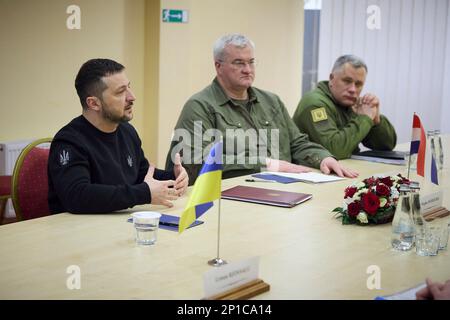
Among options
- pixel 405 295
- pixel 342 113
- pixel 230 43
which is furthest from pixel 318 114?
pixel 405 295

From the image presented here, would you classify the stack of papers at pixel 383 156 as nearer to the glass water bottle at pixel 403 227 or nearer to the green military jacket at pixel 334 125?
the green military jacket at pixel 334 125

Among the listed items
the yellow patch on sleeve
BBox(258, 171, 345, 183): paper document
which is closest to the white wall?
the yellow patch on sleeve

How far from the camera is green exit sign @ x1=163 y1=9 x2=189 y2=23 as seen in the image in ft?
17.7

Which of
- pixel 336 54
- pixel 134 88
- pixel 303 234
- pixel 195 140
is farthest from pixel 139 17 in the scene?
pixel 303 234

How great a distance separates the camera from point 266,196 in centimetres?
271

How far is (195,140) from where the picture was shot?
347 centimetres

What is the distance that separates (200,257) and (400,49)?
4.99 m

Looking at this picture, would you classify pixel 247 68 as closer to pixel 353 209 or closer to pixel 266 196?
pixel 266 196

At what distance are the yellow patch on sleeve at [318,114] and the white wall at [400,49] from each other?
7.76 ft

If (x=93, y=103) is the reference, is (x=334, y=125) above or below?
below

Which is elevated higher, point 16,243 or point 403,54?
point 403,54

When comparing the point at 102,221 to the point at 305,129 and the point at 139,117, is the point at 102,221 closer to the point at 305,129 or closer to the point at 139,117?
the point at 305,129

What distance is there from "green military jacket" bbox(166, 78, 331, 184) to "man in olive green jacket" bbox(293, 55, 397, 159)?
20 centimetres
